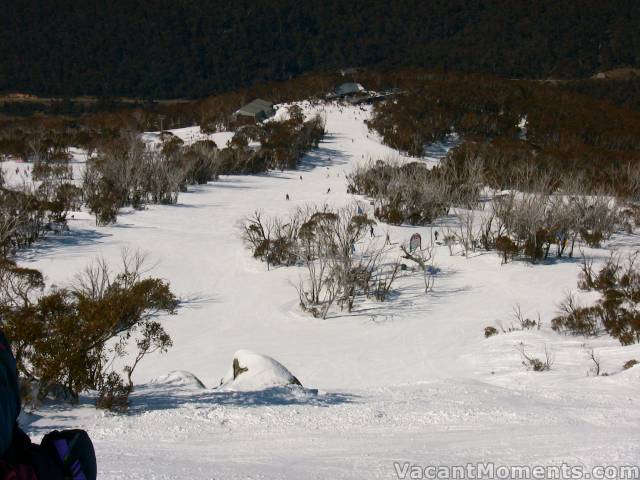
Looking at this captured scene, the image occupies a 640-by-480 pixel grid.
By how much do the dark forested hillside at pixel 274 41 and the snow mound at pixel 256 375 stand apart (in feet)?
409

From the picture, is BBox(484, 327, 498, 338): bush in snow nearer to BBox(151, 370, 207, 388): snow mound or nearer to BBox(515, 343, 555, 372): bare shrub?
BBox(515, 343, 555, 372): bare shrub

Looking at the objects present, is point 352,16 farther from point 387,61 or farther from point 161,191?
point 161,191

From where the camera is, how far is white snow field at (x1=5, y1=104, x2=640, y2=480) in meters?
5.97

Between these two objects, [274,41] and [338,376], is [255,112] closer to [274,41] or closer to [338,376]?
[338,376]

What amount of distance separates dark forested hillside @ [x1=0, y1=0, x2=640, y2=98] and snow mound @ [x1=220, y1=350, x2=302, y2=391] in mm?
124641

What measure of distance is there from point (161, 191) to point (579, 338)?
22.0 m

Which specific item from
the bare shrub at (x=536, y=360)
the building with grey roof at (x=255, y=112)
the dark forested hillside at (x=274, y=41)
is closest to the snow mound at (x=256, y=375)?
the bare shrub at (x=536, y=360)

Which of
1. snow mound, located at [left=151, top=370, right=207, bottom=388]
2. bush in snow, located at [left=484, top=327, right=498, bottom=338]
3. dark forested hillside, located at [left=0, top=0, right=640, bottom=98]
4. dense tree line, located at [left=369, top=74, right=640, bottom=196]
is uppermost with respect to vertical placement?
dark forested hillside, located at [left=0, top=0, right=640, bottom=98]

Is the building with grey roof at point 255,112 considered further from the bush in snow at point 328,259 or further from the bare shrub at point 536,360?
the bare shrub at point 536,360

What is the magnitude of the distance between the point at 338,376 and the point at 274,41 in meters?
181

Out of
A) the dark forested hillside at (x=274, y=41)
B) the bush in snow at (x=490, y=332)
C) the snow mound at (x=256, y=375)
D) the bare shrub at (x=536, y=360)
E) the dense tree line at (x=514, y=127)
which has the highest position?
the dark forested hillside at (x=274, y=41)

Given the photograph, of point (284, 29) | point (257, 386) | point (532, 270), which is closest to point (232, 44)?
point (284, 29)

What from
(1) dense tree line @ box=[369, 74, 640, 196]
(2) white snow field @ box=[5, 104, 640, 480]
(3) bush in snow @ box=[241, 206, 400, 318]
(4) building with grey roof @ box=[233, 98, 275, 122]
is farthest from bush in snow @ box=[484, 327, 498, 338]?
(4) building with grey roof @ box=[233, 98, 275, 122]

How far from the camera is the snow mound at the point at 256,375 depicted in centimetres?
1004
